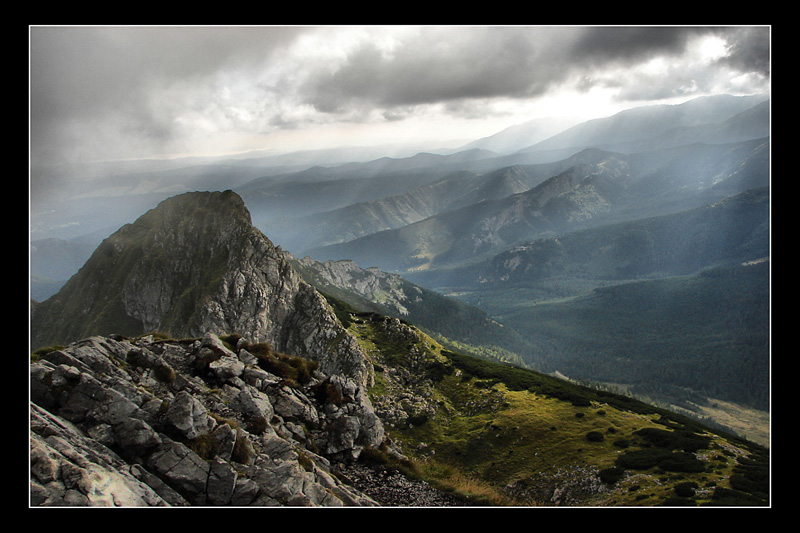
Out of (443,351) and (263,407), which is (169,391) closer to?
(263,407)

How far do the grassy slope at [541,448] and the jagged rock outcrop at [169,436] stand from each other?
585 inches

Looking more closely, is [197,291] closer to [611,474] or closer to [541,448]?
[541,448]

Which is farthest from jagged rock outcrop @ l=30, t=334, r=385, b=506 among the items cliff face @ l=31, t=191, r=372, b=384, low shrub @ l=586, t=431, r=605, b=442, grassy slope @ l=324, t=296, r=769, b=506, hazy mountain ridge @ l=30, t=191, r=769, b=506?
cliff face @ l=31, t=191, r=372, b=384

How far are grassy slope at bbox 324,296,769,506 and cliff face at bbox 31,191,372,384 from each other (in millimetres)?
21075

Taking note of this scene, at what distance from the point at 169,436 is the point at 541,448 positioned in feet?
147

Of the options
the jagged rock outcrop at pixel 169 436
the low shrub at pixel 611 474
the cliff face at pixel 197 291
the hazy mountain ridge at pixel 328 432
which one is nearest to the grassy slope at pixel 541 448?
the low shrub at pixel 611 474

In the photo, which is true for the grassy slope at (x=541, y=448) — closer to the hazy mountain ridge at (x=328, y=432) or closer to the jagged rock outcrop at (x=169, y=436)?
the hazy mountain ridge at (x=328, y=432)

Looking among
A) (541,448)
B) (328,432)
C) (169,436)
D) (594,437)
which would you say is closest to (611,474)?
(541,448)

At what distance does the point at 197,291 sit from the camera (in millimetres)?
118375

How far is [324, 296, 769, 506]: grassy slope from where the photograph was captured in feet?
120
